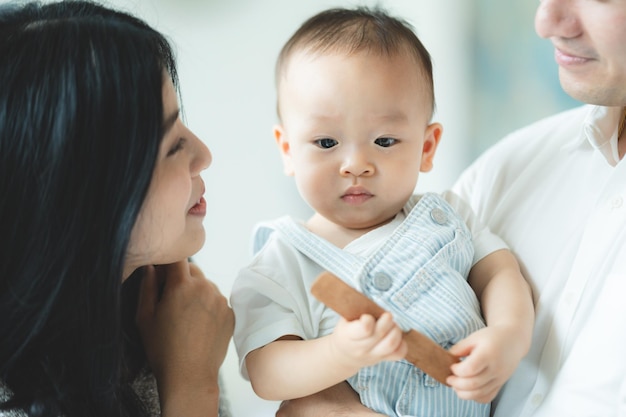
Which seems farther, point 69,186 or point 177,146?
point 177,146

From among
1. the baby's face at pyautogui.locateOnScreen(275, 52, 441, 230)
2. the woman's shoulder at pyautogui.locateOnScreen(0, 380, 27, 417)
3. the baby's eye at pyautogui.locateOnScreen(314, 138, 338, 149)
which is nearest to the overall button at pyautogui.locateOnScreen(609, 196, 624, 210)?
the baby's face at pyautogui.locateOnScreen(275, 52, 441, 230)

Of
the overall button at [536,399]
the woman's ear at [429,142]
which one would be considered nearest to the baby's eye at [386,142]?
the woman's ear at [429,142]

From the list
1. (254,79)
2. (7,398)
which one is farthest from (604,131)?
(254,79)

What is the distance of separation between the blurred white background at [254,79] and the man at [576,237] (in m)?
0.73

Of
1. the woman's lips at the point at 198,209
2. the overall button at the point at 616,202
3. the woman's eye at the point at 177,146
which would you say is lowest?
the woman's lips at the point at 198,209

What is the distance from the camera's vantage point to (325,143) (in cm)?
142

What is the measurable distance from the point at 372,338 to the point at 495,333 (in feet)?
0.84

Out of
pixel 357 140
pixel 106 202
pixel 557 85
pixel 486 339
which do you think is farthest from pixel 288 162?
pixel 557 85

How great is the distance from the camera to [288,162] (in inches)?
59.6

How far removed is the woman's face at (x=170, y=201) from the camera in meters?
1.25

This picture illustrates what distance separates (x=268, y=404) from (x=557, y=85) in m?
1.62

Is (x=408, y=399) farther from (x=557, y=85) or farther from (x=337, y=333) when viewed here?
(x=557, y=85)

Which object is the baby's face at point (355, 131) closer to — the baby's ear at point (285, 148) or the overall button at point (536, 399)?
the baby's ear at point (285, 148)

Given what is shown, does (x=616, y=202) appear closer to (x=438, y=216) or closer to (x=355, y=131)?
(x=438, y=216)
